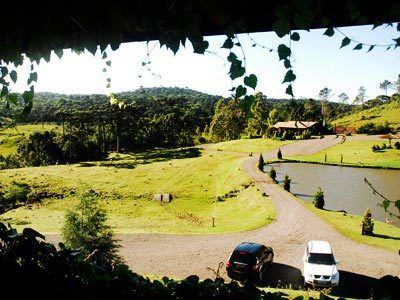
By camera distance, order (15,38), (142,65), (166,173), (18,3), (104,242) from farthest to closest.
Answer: (166,173)
(104,242)
(142,65)
(15,38)
(18,3)

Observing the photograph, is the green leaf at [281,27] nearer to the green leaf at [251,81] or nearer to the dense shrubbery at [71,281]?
the green leaf at [251,81]

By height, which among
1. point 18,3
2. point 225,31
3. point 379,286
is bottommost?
point 379,286

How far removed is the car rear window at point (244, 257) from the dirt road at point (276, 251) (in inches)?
77.3

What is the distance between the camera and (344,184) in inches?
1980

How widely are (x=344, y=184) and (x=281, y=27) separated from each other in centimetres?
5194

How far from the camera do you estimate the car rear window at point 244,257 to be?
1959 centimetres

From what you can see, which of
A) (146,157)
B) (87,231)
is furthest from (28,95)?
(146,157)

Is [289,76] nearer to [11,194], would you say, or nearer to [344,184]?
[11,194]

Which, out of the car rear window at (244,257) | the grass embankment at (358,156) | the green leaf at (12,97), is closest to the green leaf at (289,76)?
the green leaf at (12,97)

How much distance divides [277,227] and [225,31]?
29.7 metres

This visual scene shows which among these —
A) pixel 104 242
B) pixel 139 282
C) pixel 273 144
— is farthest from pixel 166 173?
pixel 139 282

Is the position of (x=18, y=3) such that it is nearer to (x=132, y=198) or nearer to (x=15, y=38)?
(x=15, y=38)

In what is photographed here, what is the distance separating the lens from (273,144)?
8025 cm

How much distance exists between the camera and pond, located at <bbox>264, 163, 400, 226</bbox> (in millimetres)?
41156
